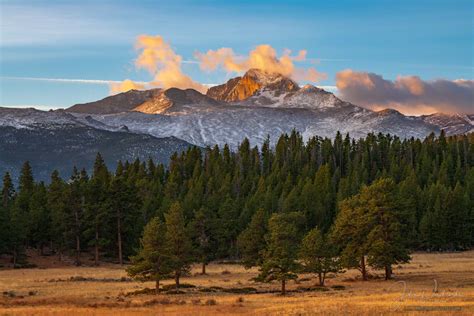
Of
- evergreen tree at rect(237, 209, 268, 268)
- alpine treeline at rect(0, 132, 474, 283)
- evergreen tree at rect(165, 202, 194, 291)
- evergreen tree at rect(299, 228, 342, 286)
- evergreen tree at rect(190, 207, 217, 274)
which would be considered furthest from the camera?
evergreen tree at rect(190, 207, 217, 274)

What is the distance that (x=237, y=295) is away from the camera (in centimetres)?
6181

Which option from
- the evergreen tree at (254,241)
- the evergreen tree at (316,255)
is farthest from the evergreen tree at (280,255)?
the evergreen tree at (254,241)

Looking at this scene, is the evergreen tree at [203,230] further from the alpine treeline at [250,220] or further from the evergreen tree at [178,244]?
the evergreen tree at [178,244]

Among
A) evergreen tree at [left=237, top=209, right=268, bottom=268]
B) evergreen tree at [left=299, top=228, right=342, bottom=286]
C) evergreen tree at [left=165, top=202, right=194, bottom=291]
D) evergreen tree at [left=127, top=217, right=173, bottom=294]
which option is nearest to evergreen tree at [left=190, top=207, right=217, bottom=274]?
evergreen tree at [left=237, top=209, right=268, bottom=268]

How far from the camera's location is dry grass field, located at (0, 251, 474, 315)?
46.5m

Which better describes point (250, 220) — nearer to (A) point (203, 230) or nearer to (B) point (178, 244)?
(A) point (203, 230)

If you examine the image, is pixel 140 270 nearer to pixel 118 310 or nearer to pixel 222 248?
pixel 118 310

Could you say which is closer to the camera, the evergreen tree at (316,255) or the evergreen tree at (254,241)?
the evergreen tree at (316,255)

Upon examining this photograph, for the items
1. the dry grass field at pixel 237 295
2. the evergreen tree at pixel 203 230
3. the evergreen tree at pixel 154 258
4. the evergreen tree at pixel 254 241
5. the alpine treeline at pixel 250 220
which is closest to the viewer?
the dry grass field at pixel 237 295

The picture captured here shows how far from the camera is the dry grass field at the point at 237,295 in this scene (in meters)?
46.5

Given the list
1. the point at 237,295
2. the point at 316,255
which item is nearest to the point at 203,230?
the point at 316,255

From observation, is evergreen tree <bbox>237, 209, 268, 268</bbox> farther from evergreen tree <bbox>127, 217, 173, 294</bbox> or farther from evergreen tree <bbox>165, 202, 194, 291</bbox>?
evergreen tree <bbox>127, 217, 173, 294</bbox>

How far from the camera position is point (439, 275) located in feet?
249

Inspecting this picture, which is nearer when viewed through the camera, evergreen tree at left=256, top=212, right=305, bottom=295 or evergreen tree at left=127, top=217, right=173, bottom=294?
evergreen tree at left=256, top=212, right=305, bottom=295
